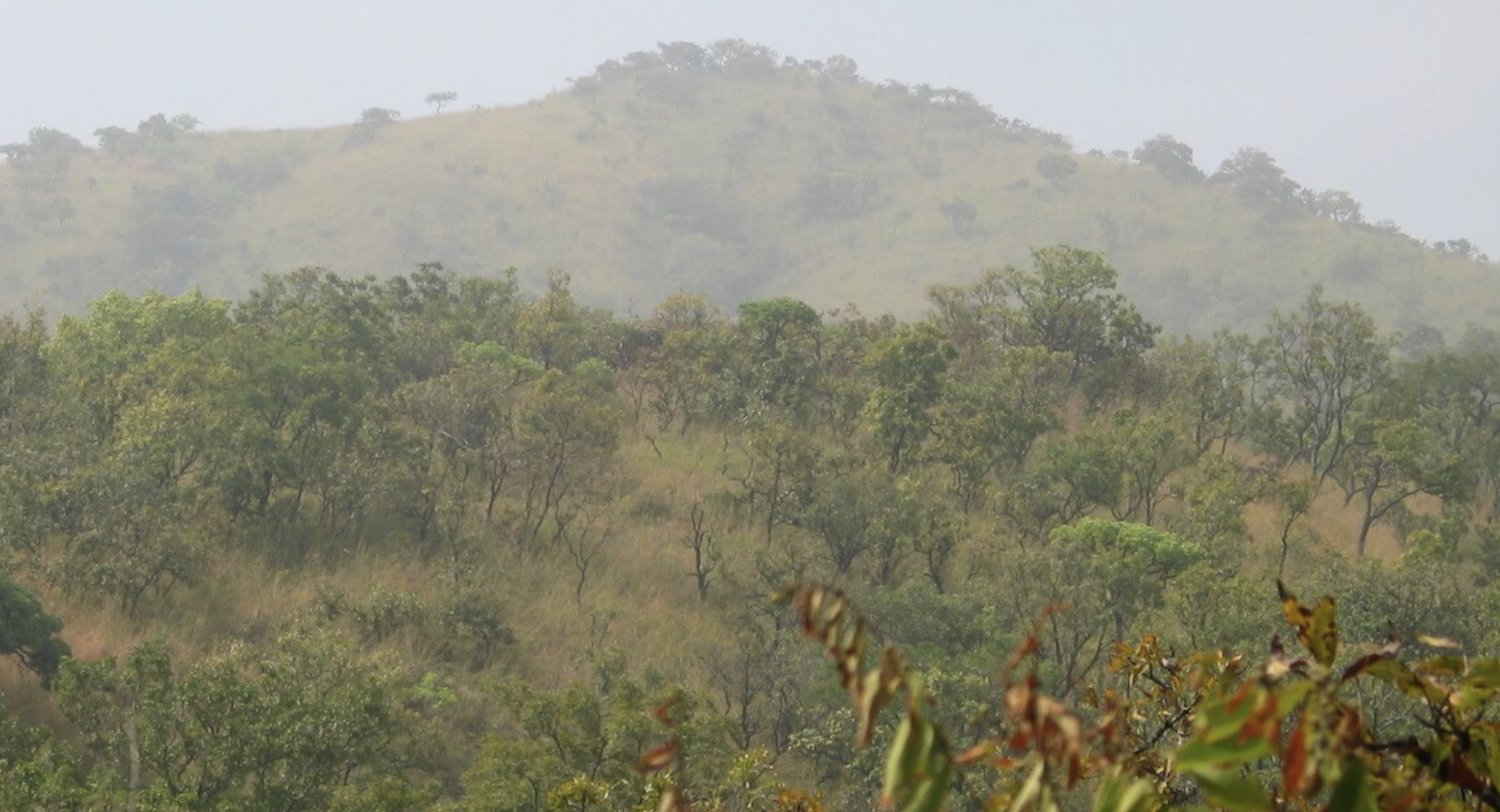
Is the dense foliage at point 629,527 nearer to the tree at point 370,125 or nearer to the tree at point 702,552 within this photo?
the tree at point 702,552

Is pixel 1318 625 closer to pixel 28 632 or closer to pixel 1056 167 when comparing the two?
pixel 28 632

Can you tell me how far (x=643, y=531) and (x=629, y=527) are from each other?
0.87 feet

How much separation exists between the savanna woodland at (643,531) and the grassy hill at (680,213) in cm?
3139

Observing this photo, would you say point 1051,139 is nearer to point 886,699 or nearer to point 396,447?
point 396,447

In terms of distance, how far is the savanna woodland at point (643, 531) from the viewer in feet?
38.4

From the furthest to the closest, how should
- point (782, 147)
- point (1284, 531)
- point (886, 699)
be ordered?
point (782, 147)
point (1284, 531)
point (886, 699)

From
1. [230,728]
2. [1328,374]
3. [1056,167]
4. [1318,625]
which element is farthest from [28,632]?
[1056,167]

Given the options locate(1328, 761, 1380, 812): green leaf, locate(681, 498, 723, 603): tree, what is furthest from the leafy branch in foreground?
locate(681, 498, 723, 603): tree

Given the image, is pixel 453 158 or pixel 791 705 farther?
pixel 453 158

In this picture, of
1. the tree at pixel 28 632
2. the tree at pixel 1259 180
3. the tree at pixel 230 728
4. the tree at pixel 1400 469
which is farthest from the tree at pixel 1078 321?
the tree at pixel 1259 180

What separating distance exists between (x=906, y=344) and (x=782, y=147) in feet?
194

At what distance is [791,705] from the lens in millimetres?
15383

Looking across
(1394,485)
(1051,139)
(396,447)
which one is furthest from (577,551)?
(1051,139)

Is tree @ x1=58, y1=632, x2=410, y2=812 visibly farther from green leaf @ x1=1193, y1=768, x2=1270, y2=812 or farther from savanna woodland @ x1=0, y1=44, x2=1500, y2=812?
green leaf @ x1=1193, y1=768, x2=1270, y2=812
